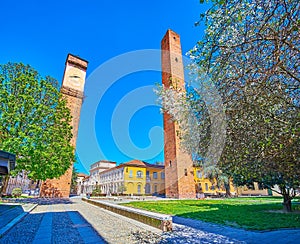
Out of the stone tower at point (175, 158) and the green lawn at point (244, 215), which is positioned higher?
the stone tower at point (175, 158)

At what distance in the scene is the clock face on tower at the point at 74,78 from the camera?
95.7 feet

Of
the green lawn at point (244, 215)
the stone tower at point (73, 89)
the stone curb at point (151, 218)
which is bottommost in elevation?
the green lawn at point (244, 215)

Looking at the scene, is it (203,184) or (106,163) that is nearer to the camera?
(203,184)

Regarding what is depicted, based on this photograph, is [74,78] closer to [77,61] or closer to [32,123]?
[77,61]

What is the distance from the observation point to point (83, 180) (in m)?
66.2

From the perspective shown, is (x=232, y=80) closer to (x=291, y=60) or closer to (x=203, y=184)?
(x=291, y=60)

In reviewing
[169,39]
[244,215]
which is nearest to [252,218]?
[244,215]

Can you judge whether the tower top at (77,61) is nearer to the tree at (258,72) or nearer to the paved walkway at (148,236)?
the paved walkway at (148,236)

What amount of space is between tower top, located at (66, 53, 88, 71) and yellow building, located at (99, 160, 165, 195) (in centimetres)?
2080

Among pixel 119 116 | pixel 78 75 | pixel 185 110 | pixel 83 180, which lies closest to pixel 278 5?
pixel 185 110

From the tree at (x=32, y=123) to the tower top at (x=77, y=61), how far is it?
51.0 feet

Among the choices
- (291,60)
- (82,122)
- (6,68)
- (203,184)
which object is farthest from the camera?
(203,184)

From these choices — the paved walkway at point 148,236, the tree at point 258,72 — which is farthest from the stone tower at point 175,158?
the tree at point 258,72

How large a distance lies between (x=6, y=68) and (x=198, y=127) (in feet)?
54.6
